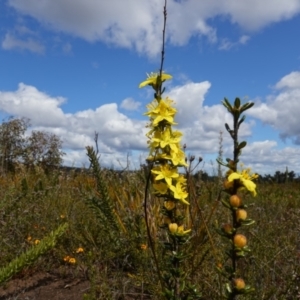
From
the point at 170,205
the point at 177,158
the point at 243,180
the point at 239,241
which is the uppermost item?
the point at 177,158

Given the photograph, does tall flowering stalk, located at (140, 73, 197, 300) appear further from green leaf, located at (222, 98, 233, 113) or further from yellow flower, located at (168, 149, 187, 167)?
green leaf, located at (222, 98, 233, 113)

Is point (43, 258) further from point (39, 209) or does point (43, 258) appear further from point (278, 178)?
point (278, 178)

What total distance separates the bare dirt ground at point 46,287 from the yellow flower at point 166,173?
178cm

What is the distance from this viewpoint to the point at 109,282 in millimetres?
3383

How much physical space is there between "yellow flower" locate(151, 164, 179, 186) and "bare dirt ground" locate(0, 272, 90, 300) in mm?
1783

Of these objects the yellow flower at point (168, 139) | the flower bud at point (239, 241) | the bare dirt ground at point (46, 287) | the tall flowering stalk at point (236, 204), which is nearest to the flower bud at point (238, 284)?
the tall flowering stalk at point (236, 204)

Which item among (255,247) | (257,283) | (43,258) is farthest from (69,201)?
(257,283)

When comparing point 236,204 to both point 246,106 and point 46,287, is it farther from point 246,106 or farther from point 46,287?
point 46,287

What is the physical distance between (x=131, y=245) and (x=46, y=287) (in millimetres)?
788

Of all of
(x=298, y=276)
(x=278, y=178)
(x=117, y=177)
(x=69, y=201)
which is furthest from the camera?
(x=278, y=178)

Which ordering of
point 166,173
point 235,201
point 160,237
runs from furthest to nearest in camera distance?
point 160,237 < point 166,173 < point 235,201

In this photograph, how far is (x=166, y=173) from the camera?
1.93 meters

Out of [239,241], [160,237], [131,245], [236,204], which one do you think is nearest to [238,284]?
[239,241]

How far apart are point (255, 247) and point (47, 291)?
174cm
